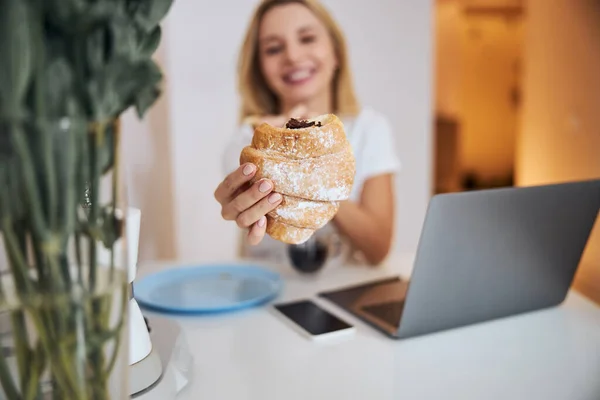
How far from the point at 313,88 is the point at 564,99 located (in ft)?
2.45

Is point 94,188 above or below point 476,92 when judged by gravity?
above

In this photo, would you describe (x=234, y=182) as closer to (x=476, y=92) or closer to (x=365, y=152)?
(x=365, y=152)

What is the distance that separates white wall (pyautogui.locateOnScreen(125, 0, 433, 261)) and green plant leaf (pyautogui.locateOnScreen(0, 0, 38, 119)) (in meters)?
1.71

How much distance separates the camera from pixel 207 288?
4.02ft

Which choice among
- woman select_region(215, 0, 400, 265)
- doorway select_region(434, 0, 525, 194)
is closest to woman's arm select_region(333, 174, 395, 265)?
woman select_region(215, 0, 400, 265)

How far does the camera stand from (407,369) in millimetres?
855

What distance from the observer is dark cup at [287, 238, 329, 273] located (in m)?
1.25

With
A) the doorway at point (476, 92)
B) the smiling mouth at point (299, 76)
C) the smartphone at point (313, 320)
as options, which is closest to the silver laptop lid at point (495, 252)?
the smartphone at point (313, 320)

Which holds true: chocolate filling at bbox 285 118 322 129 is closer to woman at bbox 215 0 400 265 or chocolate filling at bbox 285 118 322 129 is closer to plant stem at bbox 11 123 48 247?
plant stem at bbox 11 123 48 247

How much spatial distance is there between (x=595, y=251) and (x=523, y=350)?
41 centimetres

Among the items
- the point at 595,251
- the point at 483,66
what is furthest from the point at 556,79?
the point at 483,66

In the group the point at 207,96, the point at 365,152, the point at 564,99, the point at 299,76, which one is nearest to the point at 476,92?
the point at 207,96

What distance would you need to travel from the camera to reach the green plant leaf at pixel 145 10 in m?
0.49

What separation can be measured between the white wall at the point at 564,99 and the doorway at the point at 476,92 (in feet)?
11.4
